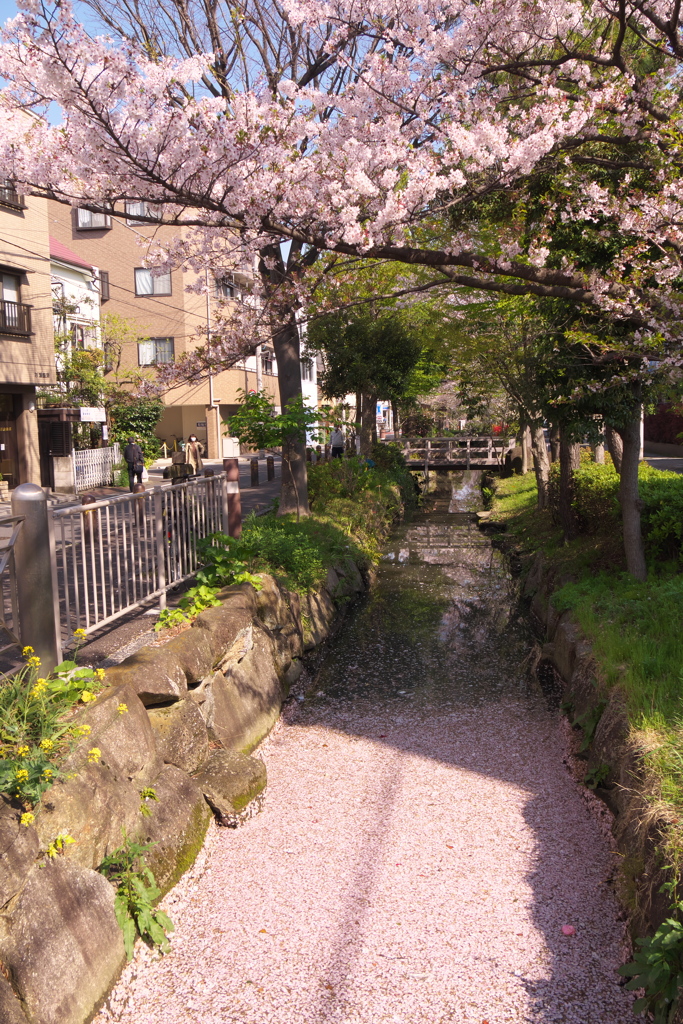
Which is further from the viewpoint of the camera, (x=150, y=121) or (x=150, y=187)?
(x=150, y=187)

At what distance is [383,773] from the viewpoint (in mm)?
6684

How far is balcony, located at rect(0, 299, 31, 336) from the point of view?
2194 cm

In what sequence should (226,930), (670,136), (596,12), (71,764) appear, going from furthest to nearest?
(596,12) → (670,136) → (226,930) → (71,764)

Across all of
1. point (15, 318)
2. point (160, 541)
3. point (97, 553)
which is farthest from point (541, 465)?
point (15, 318)

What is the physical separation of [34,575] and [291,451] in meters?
8.86

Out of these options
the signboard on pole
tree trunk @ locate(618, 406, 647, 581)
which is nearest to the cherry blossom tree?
tree trunk @ locate(618, 406, 647, 581)

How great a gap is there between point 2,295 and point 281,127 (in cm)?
1681

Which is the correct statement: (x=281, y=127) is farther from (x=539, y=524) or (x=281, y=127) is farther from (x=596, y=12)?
(x=539, y=524)

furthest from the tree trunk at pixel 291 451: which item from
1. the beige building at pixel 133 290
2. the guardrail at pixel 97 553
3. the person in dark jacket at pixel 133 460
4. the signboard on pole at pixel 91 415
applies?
the beige building at pixel 133 290

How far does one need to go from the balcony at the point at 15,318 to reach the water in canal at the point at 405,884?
1749 centimetres

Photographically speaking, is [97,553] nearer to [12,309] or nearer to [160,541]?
[160,541]

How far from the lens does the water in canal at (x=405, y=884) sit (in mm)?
4039

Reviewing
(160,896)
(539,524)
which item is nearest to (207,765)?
(160,896)

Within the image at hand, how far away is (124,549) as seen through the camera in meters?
7.07
